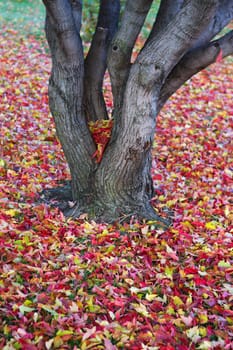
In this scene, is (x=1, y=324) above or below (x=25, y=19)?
below

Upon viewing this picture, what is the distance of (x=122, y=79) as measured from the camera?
371cm

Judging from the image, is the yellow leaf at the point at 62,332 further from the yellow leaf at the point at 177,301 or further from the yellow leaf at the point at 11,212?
the yellow leaf at the point at 11,212

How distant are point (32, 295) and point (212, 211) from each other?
211 centimetres

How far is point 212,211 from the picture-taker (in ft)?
14.5

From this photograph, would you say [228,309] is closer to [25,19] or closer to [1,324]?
[1,324]

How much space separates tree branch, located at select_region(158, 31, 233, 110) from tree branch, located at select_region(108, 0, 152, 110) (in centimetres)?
44

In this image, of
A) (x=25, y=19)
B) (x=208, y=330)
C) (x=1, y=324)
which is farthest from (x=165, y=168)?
(x=25, y=19)

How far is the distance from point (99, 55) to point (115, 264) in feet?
6.23

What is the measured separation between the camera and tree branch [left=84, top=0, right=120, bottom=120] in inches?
157

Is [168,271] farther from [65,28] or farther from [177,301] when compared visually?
[65,28]

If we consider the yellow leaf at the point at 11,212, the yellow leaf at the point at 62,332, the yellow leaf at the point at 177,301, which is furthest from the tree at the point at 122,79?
the yellow leaf at the point at 62,332

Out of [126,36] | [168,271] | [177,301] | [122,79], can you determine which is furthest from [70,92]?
[177,301]

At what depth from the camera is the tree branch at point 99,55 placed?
3.98 metres

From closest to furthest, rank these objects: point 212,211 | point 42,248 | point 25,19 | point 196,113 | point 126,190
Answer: point 42,248, point 126,190, point 212,211, point 196,113, point 25,19
